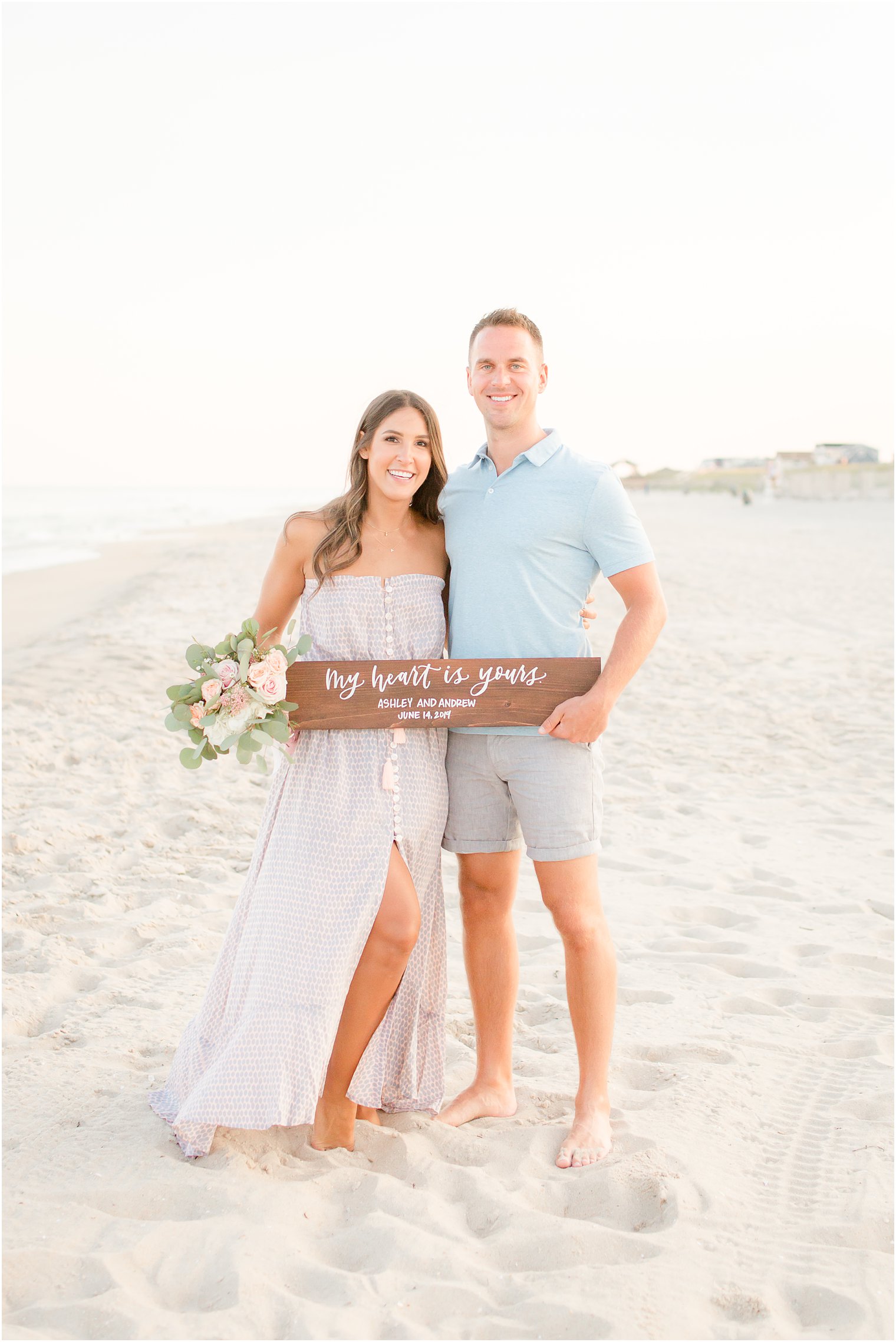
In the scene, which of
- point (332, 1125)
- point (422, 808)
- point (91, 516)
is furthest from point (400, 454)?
point (91, 516)

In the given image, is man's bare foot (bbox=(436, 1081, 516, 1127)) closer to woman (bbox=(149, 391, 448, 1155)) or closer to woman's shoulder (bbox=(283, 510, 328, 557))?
woman (bbox=(149, 391, 448, 1155))

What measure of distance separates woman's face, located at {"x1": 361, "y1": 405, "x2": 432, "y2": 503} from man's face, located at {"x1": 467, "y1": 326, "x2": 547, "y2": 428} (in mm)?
214

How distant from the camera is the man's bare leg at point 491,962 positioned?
325cm

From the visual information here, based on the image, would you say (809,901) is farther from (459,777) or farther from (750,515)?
(750,515)

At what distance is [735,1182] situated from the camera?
9.22 ft

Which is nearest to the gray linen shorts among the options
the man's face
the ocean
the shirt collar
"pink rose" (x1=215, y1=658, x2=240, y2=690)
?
"pink rose" (x1=215, y1=658, x2=240, y2=690)

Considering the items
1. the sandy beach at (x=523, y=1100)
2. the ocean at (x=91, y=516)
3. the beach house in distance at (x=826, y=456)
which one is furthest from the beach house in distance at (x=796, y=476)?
the sandy beach at (x=523, y=1100)

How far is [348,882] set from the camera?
9.71 feet

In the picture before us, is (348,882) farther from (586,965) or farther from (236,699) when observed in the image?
(586,965)

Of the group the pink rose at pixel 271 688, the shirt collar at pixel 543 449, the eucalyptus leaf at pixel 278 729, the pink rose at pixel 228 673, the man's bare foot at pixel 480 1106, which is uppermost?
the shirt collar at pixel 543 449

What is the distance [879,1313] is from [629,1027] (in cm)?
141

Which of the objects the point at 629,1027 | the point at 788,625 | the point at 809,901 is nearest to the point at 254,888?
the point at 629,1027

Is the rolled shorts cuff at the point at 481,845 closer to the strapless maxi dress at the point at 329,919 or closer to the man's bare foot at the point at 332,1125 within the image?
the strapless maxi dress at the point at 329,919

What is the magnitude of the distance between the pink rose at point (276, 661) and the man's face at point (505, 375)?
3.18 feet
